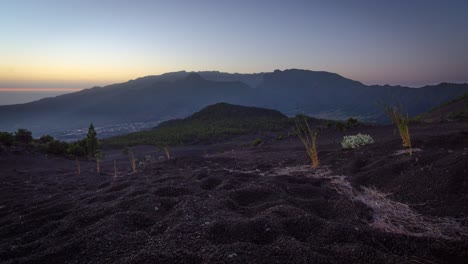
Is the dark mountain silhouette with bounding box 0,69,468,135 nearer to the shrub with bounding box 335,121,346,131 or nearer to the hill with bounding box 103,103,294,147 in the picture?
the hill with bounding box 103,103,294,147

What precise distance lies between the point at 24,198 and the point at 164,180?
312cm

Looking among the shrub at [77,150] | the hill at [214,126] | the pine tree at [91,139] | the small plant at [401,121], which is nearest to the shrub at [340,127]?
the small plant at [401,121]

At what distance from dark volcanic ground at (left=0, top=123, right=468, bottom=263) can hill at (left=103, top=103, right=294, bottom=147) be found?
27.7 metres

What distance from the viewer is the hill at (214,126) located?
121 ft

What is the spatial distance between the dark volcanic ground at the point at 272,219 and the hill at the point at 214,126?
27676 millimetres

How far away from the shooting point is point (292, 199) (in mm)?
4531

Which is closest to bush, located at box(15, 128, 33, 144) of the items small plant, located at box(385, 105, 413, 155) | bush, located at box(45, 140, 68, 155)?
bush, located at box(45, 140, 68, 155)

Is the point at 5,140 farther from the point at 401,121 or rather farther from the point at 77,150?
the point at 401,121

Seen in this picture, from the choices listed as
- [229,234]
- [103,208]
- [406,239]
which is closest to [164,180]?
[103,208]

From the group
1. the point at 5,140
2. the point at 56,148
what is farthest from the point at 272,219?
the point at 5,140

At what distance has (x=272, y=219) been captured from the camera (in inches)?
138

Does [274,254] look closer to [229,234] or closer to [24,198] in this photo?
[229,234]

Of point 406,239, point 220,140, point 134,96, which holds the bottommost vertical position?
point 220,140

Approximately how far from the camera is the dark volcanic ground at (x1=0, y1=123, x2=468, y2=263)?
2740 millimetres
